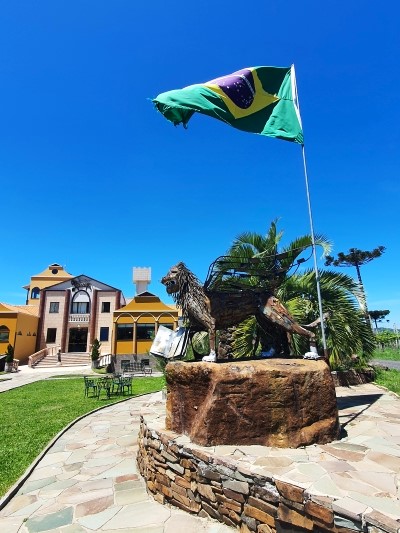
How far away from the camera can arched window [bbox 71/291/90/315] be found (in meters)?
34.7

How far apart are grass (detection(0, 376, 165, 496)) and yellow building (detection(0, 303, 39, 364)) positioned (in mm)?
14879

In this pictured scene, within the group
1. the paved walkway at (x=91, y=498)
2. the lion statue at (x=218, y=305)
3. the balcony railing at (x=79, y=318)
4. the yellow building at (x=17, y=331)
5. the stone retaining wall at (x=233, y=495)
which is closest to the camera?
the stone retaining wall at (x=233, y=495)

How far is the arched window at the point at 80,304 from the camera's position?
114 feet

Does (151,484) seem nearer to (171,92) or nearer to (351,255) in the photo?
(171,92)

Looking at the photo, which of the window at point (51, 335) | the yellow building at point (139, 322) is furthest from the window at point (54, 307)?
the yellow building at point (139, 322)

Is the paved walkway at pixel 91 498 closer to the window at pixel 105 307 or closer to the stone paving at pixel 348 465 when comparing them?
the stone paving at pixel 348 465

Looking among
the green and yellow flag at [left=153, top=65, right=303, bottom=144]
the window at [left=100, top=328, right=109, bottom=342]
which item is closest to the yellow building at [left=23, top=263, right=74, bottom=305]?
the window at [left=100, top=328, right=109, bottom=342]

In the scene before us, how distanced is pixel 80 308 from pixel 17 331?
6346mm

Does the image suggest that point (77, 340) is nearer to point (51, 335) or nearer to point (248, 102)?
point (51, 335)

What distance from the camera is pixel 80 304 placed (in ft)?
115

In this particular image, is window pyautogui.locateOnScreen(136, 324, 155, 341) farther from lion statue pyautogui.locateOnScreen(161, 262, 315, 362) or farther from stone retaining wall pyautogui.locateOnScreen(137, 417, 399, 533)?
stone retaining wall pyautogui.locateOnScreen(137, 417, 399, 533)

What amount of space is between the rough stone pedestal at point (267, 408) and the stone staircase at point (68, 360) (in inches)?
1153

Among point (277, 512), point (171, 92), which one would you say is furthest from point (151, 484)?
point (171, 92)

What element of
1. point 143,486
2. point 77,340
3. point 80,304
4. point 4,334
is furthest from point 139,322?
point 143,486
